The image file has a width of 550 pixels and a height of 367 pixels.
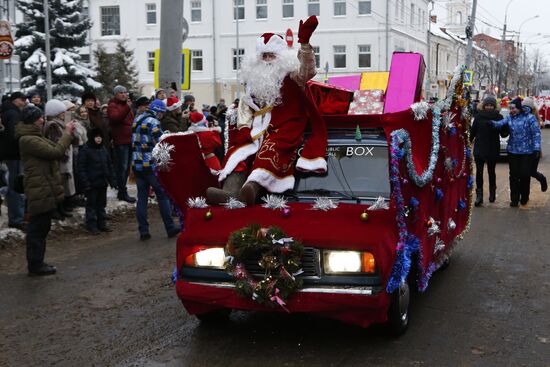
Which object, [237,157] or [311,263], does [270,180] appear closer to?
[237,157]

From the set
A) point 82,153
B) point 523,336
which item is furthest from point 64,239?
point 523,336

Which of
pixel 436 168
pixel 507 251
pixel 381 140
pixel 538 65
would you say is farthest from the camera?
pixel 538 65

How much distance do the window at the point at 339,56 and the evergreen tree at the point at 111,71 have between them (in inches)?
676

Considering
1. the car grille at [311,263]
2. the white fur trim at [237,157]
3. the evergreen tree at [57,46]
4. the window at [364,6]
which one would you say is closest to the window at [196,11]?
the window at [364,6]

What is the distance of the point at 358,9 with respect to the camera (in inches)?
2157

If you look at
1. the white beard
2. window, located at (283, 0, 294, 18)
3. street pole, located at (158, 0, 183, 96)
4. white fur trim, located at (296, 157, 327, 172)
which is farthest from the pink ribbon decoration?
window, located at (283, 0, 294, 18)

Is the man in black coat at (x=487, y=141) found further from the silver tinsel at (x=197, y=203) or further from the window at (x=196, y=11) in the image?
the window at (x=196, y=11)

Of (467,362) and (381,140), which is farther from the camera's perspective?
(381,140)

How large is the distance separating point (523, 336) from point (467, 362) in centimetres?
89

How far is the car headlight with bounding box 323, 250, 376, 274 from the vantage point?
527 cm

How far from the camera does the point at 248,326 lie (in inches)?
242

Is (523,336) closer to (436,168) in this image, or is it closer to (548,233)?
(436,168)

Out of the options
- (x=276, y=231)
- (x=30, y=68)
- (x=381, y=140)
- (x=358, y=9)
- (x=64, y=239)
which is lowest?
(x=64, y=239)

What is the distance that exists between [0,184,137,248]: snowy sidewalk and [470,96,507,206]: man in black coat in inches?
269
